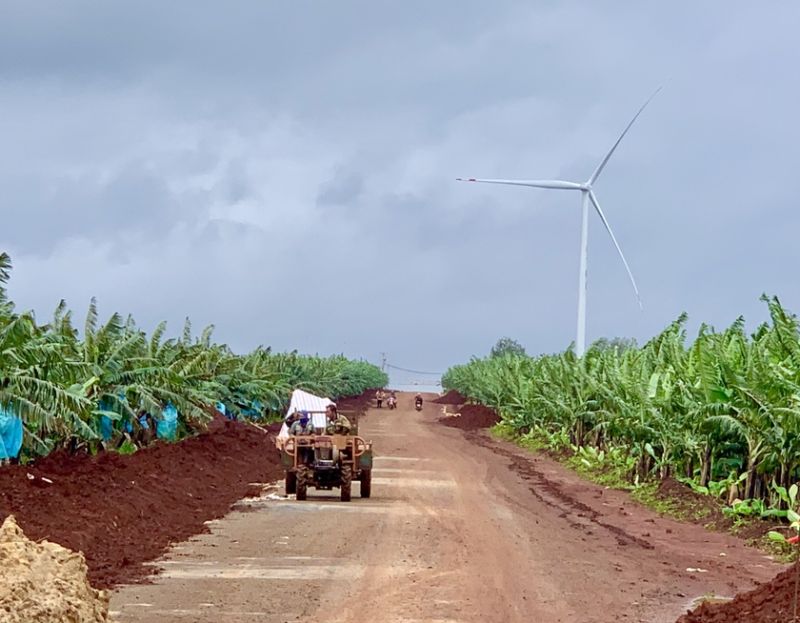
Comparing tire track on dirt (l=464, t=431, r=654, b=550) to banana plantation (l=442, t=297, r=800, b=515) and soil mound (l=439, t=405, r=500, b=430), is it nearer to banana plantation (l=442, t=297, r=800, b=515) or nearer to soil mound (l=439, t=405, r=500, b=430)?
banana plantation (l=442, t=297, r=800, b=515)

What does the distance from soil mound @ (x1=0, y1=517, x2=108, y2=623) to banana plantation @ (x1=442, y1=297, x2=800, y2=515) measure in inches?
479

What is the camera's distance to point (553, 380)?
4519 centimetres

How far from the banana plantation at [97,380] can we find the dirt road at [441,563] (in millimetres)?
2815

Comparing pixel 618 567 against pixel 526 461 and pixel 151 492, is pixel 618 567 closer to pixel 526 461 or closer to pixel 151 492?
pixel 151 492

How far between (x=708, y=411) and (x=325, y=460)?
7147mm

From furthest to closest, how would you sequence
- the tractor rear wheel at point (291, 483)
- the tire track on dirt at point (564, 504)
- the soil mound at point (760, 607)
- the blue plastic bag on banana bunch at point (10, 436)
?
the tractor rear wheel at point (291, 483) < the tire track on dirt at point (564, 504) < the blue plastic bag on banana bunch at point (10, 436) < the soil mound at point (760, 607)

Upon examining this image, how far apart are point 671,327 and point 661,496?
6648 mm

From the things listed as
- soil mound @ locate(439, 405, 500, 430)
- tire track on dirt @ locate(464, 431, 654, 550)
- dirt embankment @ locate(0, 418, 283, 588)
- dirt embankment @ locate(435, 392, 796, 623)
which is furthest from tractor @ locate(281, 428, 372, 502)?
soil mound @ locate(439, 405, 500, 430)

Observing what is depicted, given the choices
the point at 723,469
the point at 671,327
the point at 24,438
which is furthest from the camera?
the point at 671,327

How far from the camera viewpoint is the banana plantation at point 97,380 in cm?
1656

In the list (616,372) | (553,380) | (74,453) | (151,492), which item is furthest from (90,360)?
(553,380)

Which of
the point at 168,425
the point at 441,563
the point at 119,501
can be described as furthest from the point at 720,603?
the point at 168,425

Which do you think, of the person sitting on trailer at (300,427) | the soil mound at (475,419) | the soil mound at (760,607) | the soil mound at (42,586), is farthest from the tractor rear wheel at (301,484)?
the soil mound at (475,419)

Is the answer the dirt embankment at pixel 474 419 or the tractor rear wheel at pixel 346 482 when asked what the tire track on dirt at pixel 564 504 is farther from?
the dirt embankment at pixel 474 419
